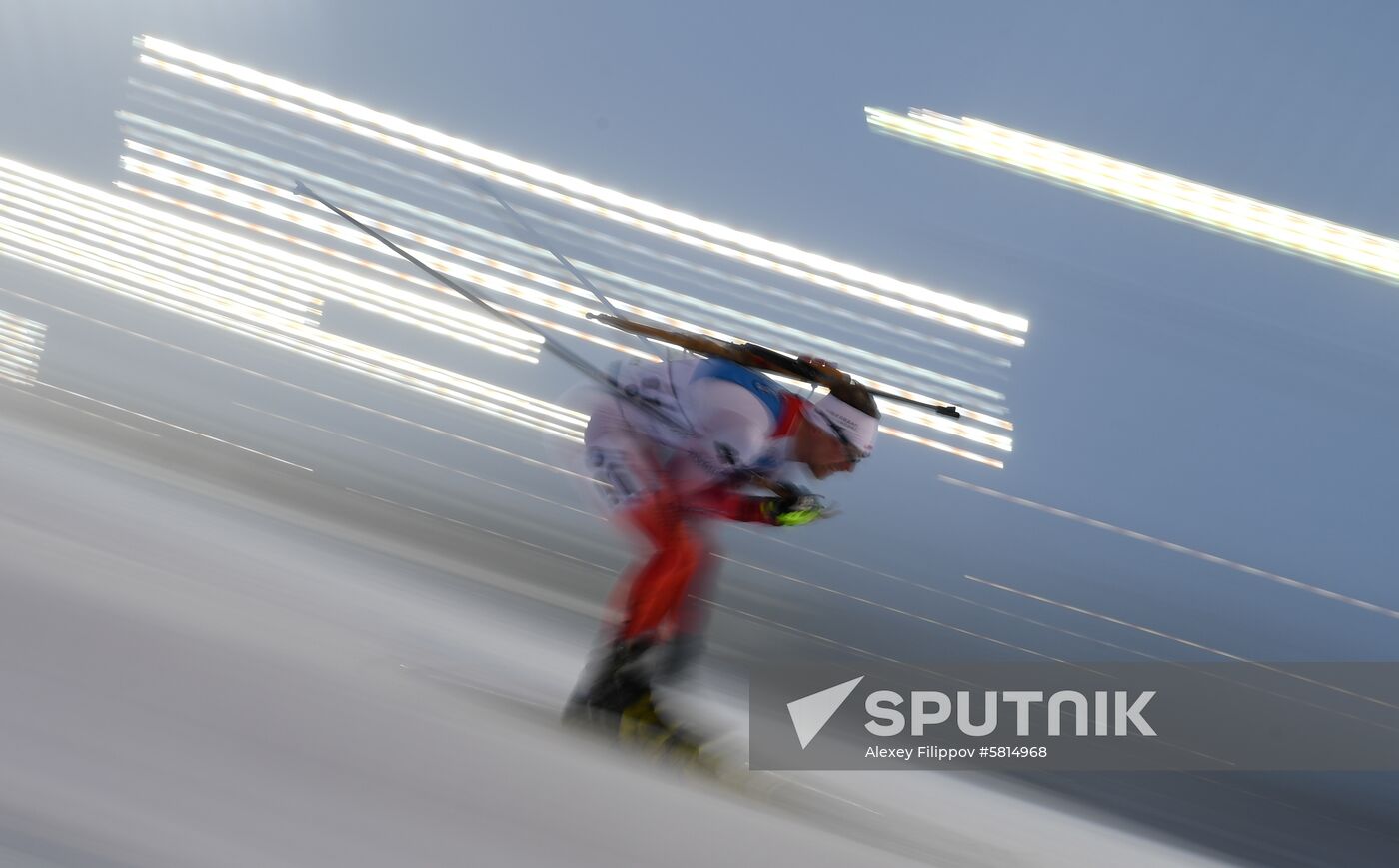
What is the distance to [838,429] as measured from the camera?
8.46 ft

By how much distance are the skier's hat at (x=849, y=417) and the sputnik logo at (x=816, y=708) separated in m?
0.79

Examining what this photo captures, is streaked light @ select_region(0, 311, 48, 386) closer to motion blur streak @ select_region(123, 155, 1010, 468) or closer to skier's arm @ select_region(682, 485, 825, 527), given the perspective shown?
motion blur streak @ select_region(123, 155, 1010, 468)

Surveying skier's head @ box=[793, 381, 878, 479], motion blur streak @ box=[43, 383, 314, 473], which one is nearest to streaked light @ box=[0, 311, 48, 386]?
motion blur streak @ box=[43, 383, 314, 473]

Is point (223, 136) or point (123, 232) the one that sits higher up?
point (223, 136)

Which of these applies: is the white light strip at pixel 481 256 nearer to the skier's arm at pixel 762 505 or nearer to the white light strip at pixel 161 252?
the white light strip at pixel 161 252

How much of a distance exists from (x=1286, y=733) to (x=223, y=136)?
361 inches

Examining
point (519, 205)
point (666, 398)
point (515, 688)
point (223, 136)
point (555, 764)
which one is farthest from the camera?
point (223, 136)

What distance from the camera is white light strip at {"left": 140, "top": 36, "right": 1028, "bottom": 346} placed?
6.97 m

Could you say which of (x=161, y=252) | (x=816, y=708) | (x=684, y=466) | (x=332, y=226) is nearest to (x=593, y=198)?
(x=332, y=226)

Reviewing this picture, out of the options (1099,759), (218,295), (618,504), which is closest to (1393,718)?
(1099,759)

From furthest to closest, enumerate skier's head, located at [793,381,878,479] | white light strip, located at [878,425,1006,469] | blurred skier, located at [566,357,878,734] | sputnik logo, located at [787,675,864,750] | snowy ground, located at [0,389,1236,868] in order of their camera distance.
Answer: white light strip, located at [878,425,1006,469], sputnik logo, located at [787,675,864,750], skier's head, located at [793,381,878,479], blurred skier, located at [566,357,878,734], snowy ground, located at [0,389,1236,868]

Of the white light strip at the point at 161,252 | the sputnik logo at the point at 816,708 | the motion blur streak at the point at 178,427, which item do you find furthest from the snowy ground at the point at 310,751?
the white light strip at the point at 161,252

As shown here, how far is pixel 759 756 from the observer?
97.6 inches

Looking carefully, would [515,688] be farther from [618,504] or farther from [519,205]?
[519,205]
